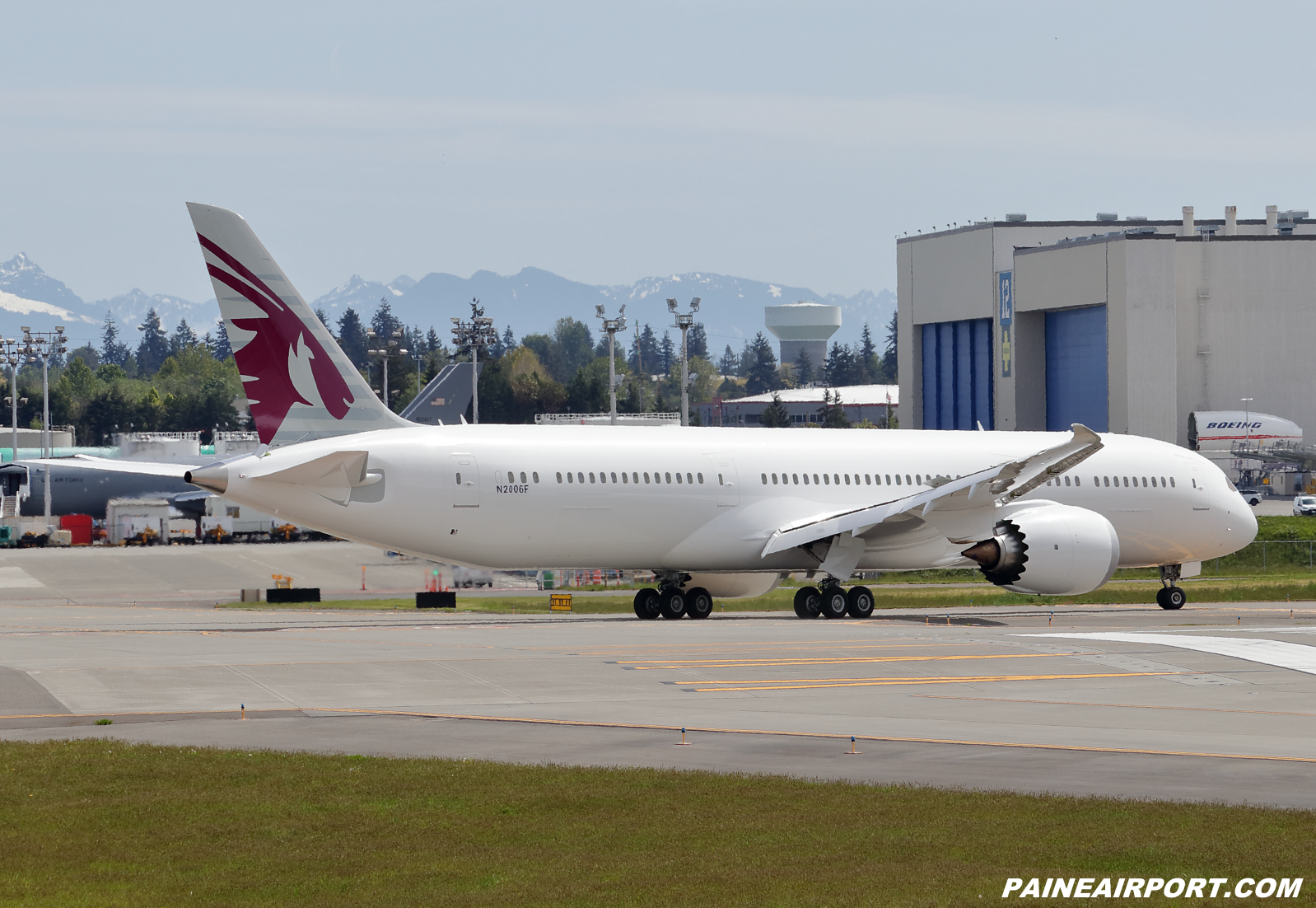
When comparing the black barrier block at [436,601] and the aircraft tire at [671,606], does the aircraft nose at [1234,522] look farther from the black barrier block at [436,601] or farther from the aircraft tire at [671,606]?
the black barrier block at [436,601]

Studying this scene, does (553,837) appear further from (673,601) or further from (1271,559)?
(1271,559)

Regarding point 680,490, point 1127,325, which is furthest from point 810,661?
point 1127,325

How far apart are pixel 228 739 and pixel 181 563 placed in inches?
2086

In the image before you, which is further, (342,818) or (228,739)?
(228,739)

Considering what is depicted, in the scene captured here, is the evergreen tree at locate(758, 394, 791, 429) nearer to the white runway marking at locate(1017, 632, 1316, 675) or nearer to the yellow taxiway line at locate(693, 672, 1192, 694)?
the white runway marking at locate(1017, 632, 1316, 675)

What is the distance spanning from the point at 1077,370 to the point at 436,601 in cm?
6311

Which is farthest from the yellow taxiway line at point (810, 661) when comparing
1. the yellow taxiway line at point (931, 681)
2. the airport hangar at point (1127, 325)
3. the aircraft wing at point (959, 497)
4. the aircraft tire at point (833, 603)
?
the airport hangar at point (1127, 325)

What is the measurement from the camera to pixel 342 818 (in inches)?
511

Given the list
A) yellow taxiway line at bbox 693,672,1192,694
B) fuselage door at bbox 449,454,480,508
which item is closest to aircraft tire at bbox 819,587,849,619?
fuselage door at bbox 449,454,480,508

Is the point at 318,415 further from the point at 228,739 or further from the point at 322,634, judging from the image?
the point at 228,739

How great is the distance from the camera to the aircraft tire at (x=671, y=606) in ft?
121

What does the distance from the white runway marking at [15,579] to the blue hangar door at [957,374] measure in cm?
6367

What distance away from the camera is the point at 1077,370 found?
9969cm

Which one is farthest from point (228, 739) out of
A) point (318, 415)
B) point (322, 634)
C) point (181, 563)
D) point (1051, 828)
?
point (181, 563)
